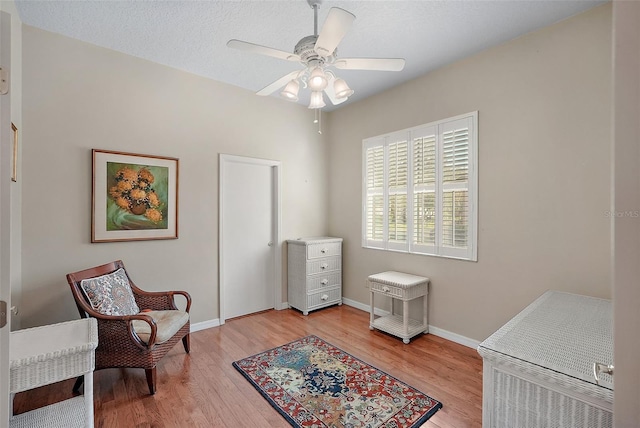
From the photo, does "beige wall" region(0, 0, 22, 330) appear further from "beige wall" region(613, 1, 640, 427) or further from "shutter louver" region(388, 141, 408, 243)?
"shutter louver" region(388, 141, 408, 243)

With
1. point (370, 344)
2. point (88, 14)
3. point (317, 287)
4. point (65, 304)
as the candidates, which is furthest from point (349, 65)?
point (65, 304)

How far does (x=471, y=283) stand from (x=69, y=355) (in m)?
3.08

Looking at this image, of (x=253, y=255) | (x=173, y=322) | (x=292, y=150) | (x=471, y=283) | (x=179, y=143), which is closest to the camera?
(x=173, y=322)

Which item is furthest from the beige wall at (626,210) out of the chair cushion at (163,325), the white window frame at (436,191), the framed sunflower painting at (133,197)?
the framed sunflower painting at (133,197)

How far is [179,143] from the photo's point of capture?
10.6 feet

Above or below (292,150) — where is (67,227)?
below

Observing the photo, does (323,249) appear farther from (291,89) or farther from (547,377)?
(547,377)

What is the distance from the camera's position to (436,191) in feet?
10.5

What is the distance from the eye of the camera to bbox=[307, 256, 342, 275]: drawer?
12.8 feet

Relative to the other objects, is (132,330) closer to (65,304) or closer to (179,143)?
(65,304)

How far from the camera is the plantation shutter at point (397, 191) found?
3523mm

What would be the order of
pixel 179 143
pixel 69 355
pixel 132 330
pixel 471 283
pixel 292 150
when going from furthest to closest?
1. pixel 292 150
2. pixel 179 143
3. pixel 471 283
4. pixel 132 330
5. pixel 69 355

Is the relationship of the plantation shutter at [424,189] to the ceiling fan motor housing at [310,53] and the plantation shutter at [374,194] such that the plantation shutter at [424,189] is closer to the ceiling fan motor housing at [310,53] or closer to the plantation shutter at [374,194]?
the plantation shutter at [374,194]

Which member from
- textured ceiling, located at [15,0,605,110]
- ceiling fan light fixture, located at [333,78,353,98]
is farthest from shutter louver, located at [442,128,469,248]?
ceiling fan light fixture, located at [333,78,353,98]
